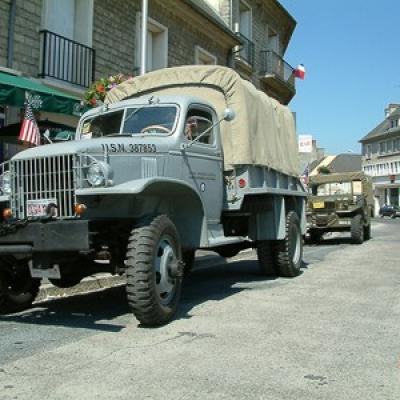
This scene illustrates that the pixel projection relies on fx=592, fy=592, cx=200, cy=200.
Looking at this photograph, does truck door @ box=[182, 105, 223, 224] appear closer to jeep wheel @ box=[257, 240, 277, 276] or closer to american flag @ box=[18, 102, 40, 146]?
jeep wheel @ box=[257, 240, 277, 276]

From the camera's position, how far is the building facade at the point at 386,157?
237 ft

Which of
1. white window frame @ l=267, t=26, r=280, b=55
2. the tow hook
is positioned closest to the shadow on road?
the tow hook

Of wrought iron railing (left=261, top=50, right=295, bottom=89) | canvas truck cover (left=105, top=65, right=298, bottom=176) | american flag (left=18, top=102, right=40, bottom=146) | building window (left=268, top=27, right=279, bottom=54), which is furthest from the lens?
building window (left=268, top=27, right=279, bottom=54)

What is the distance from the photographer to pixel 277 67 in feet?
98.8

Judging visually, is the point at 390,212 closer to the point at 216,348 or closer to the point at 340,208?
the point at 340,208

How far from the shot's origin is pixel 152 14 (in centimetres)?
1792

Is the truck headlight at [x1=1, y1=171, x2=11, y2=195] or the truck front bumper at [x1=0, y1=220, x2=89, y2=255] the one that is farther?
the truck headlight at [x1=1, y1=171, x2=11, y2=195]

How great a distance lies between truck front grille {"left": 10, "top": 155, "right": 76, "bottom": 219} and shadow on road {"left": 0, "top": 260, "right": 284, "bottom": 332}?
1.20 metres

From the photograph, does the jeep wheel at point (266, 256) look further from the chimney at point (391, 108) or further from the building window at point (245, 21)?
the chimney at point (391, 108)

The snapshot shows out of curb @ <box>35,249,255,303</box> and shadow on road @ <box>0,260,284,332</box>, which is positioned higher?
curb @ <box>35,249,255,303</box>

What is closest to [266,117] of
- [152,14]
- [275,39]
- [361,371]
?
[361,371]

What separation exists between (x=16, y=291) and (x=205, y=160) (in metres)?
2.74

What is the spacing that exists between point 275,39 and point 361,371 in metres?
28.5

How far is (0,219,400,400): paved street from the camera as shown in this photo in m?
4.02
